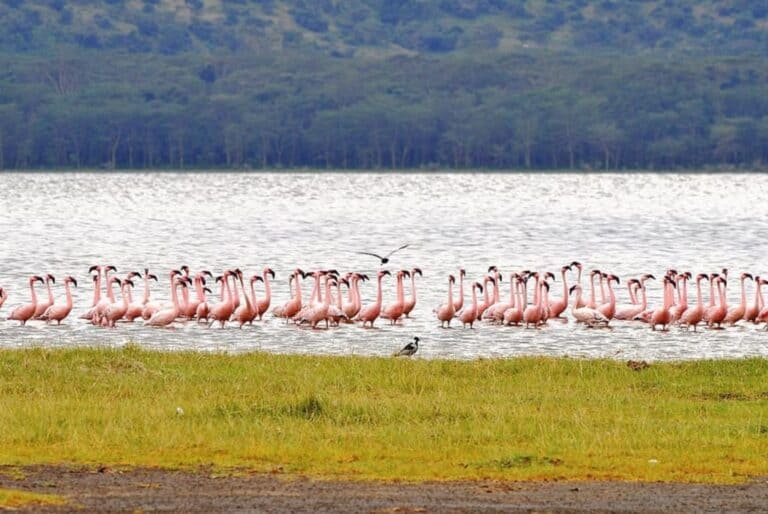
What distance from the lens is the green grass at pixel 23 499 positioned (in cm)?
1386

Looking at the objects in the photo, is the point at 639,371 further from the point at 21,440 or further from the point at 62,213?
the point at 62,213

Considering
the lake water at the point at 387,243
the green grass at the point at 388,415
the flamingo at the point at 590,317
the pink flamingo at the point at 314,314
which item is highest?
the green grass at the point at 388,415

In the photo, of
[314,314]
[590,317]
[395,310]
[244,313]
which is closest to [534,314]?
[590,317]

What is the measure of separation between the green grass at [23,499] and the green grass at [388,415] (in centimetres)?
210

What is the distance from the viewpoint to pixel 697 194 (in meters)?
185

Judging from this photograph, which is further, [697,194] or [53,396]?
[697,194]

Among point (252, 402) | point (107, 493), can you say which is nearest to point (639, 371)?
point (252, 402)

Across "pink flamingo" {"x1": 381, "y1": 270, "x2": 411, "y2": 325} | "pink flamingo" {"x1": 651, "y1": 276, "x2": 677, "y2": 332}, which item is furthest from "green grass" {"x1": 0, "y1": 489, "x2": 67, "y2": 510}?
"pink flamingo" {"x1": 381, "y1": 270, "x2": 411, "y2": 325}

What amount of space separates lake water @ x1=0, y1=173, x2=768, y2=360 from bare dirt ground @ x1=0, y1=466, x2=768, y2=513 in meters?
16.2

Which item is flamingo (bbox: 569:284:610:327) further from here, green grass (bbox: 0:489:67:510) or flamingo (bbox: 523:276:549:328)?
green grass (bbox: 0:489:67:510)

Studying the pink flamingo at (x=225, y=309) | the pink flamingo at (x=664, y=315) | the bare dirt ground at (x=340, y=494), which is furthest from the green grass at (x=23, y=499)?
the pink flamingo at (x=664, y=315)

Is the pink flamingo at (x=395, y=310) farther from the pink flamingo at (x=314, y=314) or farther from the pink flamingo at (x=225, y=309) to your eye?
the pink flamingo at (x=225, y=309)

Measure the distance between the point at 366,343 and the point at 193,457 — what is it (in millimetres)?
18142

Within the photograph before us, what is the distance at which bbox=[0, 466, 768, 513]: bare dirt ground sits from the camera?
1412 centimetres
